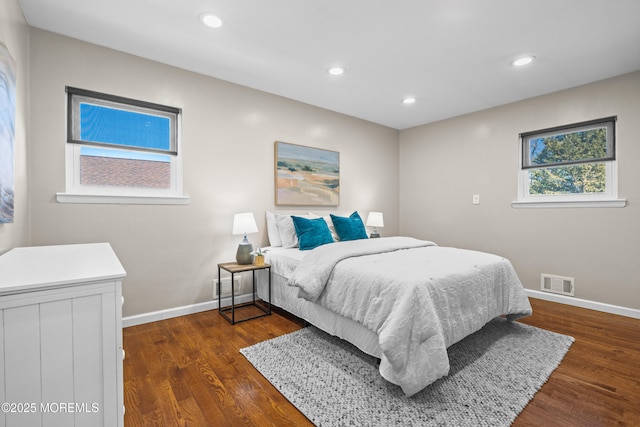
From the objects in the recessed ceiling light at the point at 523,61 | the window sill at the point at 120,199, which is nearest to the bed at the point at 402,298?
the window sill at the point at 120,199

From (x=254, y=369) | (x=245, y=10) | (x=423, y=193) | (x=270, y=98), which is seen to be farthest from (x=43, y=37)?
(x=423, y=193)

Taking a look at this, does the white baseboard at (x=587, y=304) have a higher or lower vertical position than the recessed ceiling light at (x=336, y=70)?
lower

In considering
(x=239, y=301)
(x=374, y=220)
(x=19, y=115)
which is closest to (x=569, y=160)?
(x=374, y=220)

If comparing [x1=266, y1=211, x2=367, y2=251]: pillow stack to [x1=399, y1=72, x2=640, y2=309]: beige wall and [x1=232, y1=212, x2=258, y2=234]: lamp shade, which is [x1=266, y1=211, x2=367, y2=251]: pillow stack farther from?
[x1=399, y1=72, x2=640, y2=309]: beige wall

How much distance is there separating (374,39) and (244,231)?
80.4 inches

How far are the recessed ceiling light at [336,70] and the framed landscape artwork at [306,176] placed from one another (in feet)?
3.28

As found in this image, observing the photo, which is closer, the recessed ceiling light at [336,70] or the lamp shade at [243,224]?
the recessed ceiling light at [336,70]

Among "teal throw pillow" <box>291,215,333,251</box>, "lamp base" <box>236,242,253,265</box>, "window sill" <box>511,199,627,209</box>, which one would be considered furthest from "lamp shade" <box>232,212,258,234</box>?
"window sill" <box>511,199,627,209</box>

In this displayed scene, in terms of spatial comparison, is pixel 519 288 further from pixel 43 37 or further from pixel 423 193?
pixel 43 37

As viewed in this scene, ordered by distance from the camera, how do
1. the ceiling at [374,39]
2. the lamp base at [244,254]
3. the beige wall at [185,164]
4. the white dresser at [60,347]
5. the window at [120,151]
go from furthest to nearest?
the lamp base at [244,254]
the window at [120,151]
the beige wall at [185,164]
the ceiling at [374,39]
the white dresser at [60,347]

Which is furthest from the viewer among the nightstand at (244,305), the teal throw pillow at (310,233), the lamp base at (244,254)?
the teal throw pillow at (310,233)

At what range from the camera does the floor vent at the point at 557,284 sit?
3266 millimetres

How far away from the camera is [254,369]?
77.3 inches

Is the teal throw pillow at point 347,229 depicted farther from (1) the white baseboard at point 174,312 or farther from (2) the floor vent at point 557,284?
(2) the floor vent at point 557,284
